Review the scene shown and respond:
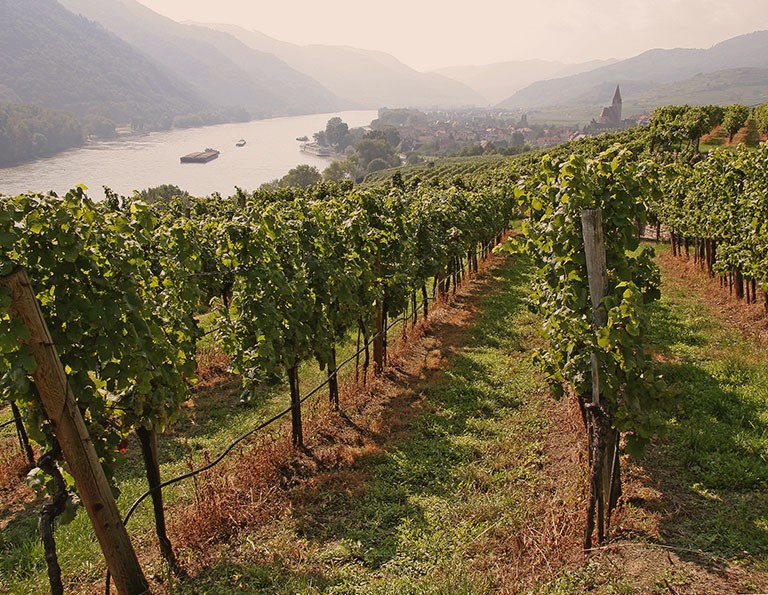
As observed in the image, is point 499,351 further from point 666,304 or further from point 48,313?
point 48,313

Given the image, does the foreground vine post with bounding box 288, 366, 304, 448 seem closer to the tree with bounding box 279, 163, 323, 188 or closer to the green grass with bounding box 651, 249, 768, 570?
the green grass with bounding box 651, 249, 768, 570

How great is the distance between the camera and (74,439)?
4.10 m

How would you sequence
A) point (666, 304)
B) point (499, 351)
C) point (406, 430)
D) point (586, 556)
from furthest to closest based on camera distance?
point (666, 304) → point (499, 351) → point (406, 430) → point (586, 556)

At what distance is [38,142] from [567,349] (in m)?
179

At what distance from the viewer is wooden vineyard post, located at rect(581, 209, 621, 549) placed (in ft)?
15.8

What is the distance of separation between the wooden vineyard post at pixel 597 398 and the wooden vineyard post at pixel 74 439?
4.33 m

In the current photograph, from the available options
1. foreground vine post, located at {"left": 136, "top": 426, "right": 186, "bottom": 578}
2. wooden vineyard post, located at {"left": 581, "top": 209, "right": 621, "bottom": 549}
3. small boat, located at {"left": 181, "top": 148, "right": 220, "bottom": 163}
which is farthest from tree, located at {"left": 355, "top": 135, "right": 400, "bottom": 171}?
wooden vineyard post, located at {"left": 581, "top": 209, "right": 621, "bottom": 549}

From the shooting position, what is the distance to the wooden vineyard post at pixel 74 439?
3.75m

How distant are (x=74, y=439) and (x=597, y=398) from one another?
478 cm

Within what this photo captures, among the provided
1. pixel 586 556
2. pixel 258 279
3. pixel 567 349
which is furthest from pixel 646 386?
pixel 258 279

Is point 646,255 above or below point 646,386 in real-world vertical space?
above

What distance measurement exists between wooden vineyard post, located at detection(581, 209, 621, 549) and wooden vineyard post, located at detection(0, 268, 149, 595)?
433cm

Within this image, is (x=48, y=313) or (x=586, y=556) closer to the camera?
(x=48, y=313)

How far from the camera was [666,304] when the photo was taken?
1455 centimetres
